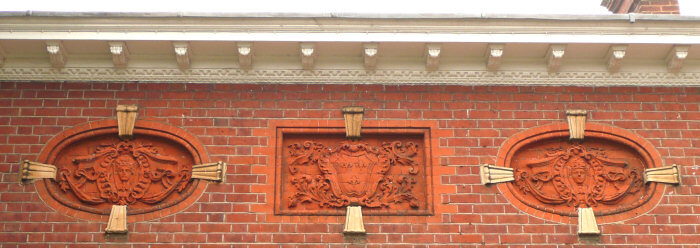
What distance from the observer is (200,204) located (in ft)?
28.4

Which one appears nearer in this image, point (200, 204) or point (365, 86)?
point (200, 204)

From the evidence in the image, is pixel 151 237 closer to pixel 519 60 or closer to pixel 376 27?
pixel 376 27

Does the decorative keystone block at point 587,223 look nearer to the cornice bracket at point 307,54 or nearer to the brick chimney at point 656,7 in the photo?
the brick chimney at point 656,7

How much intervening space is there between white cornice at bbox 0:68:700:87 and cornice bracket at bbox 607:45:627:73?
4.7 inches

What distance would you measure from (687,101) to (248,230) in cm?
508

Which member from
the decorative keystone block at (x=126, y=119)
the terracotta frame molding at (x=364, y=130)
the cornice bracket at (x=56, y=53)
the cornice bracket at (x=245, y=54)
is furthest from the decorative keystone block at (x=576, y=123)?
the cornice bracket at (x=56, y=53)

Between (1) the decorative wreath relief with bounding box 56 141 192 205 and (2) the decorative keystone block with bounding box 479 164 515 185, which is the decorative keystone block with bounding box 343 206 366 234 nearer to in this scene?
(2) the decorative keystone block with bounding box 479 164 515 185

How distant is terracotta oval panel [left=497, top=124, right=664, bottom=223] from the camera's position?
28.9 feet

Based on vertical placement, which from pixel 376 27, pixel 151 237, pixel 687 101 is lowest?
pixel 151 237

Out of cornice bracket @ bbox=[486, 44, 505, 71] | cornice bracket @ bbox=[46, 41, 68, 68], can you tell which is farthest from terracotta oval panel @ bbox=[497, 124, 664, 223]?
cornice bracket @ bbox=[46, 41, 68, 68]

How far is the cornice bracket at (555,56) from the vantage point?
9.06 m

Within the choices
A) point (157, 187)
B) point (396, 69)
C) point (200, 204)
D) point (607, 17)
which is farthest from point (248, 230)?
point (607, 17)

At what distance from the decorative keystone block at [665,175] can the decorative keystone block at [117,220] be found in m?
5.55

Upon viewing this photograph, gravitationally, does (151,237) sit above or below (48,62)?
below
